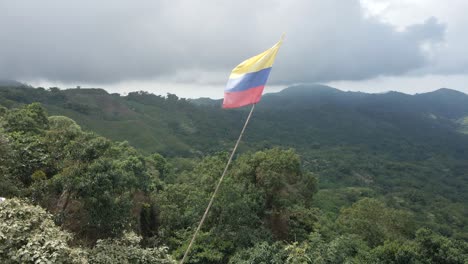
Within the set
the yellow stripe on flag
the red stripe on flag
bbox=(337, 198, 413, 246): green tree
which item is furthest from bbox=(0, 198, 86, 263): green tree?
bbox=(337, 198, 413, 246): green tree

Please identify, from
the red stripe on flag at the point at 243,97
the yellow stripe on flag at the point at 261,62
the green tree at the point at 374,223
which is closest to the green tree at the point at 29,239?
the red stripe on flag at the point at 243,97

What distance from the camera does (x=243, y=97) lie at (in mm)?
9086

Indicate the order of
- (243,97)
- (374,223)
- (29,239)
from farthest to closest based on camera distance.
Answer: (374,223) < (29,239) < (243,97)

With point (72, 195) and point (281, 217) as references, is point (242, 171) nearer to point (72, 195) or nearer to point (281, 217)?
point (281, 217)

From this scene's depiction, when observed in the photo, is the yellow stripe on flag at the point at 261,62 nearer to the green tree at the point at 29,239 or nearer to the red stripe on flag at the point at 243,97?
the red stripe on flag at the point at 243,97

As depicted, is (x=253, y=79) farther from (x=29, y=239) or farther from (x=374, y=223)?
(x=374, y=223)

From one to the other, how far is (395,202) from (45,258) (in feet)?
325

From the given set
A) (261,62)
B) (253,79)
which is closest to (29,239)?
(253,79)

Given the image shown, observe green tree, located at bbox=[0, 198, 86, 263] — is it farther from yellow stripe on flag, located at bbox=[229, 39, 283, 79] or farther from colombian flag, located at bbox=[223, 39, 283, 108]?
yellow stripe on flag, located at bbox=[229, 39, 283, 79]

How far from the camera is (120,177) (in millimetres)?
16031

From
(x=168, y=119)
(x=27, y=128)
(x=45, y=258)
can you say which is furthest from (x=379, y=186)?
(x=45, y=258)

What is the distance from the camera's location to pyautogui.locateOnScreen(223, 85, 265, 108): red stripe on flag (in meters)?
8.94

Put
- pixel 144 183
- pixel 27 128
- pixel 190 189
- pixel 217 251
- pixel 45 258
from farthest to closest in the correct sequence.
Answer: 1. pixel 27 128
2. pixel 190 189
3. pixel 144 183
4. pixel 217 251
5. pixel 45 258

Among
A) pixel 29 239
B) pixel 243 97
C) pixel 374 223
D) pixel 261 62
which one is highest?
pixel 261 62
